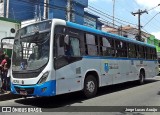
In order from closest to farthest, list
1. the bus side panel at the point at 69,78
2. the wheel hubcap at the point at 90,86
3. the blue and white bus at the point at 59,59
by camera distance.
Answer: the blue and white bus at the point at 59,59 < the bus side panel at the point at 69,78 < the wheel hubcap at the point at 90,86

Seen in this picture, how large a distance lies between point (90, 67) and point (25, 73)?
9.98 feet

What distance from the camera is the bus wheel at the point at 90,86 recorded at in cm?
1108

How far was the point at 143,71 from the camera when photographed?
1809cm

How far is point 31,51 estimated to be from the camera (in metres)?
9.63

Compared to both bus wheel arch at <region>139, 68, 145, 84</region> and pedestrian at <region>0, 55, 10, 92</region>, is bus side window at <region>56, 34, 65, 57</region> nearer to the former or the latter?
pedestrian at <region>0, 55, 10, 92</region>

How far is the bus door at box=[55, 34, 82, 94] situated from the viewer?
31.4 ft

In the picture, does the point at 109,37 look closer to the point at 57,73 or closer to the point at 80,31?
the point at 80,31

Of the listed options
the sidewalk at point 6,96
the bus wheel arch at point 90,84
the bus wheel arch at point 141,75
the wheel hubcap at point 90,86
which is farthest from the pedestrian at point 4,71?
the bus wheel arch at point 141,75

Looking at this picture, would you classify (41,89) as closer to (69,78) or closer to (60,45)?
(69,78)

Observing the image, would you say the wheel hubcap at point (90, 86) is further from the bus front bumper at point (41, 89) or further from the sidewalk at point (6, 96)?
the sidewalk at point (6, 96)

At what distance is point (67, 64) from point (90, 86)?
1.84 m

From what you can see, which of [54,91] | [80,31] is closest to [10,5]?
[80,31]

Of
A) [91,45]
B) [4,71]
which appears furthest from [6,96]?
[91,45]

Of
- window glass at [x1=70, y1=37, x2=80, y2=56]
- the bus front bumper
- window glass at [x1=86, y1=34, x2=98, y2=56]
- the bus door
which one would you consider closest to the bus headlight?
the bus front bumper
